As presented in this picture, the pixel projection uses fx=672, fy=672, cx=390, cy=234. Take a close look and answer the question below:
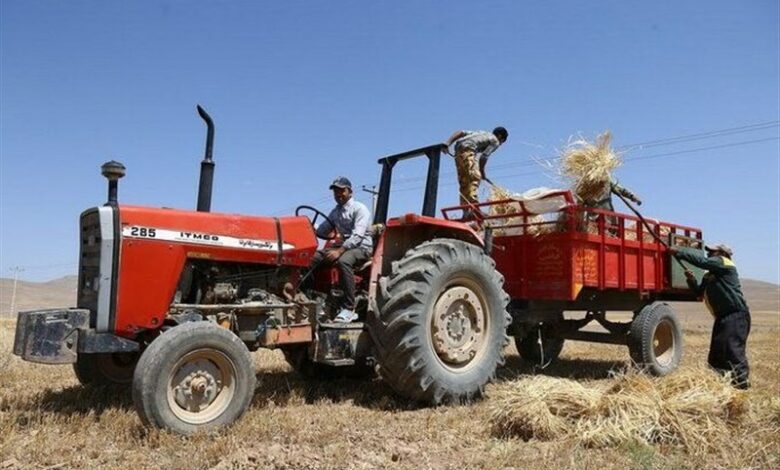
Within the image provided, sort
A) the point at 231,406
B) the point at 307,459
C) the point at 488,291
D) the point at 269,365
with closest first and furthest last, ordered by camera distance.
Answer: the point at 307,459 < the point at 231,406 < the point at 488,291 < the point at 269,365

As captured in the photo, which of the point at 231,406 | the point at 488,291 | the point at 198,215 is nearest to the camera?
the point at 231,406

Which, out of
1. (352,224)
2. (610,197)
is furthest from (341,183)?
(610,197)

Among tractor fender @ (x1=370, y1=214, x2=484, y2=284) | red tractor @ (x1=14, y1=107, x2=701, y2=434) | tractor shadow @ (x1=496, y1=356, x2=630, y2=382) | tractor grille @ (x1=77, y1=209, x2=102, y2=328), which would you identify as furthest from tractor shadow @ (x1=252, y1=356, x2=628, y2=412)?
tractor grille @ (x1=77, y1=209, x2=102, y2=328)

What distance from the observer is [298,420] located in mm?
4742

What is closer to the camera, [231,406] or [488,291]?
[231,406]

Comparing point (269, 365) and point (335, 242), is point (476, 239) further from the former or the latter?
point (269, 365)

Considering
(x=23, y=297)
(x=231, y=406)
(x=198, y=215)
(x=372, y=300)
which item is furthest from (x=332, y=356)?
(x=23, y=297)

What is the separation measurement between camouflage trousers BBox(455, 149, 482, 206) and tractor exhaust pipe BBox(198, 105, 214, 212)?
9.58ft

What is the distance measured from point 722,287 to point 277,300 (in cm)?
460

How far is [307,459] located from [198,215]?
2.28 m

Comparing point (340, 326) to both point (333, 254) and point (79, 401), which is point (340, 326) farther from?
point (79, 401)

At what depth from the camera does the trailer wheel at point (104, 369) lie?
217 inches

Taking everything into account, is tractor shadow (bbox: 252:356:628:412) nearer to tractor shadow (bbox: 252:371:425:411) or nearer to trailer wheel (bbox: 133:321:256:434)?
tractor shadow (bbox: 252:371:425:411)

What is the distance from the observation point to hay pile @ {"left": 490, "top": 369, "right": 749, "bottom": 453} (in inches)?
168
